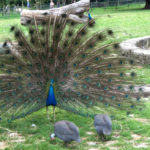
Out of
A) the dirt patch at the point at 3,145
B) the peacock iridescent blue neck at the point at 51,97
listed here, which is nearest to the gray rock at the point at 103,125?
the peacock iridescent blue neck at the point at 51,97

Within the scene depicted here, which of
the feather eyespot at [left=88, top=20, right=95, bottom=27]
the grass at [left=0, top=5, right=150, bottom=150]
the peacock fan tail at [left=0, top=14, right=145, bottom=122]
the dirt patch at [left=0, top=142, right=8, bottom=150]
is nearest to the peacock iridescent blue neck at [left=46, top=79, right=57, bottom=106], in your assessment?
the peacock fan tail at [left=0, top=14, right=145, bottom=122]

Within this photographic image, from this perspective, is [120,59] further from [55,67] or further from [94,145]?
[94,145]

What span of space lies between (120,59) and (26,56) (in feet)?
4.16

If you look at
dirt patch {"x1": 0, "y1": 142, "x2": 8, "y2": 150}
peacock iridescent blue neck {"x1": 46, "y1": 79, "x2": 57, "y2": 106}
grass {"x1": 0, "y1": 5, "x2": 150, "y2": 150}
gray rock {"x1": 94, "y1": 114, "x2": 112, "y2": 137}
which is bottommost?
dirt patch {"x1": 0, "y1": 142, "x2": 8, "y2": 150}

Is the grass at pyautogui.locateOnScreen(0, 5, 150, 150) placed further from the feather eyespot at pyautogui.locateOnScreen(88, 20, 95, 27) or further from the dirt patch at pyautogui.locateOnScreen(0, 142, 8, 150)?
the feather eyespot at pyautogui.locateOnScreen(88, 20, 95, 27)

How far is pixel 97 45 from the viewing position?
4.62 metres

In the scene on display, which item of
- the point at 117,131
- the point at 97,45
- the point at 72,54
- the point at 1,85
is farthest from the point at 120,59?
the point at 1,85

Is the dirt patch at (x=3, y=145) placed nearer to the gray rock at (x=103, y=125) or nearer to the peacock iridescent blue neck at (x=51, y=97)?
the peacock iridescent blue neck at (x=51, y=97)

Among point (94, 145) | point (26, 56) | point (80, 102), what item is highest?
point (26, 56)

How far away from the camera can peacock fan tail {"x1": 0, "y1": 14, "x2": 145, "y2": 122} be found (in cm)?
425

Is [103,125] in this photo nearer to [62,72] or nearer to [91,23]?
[62,72]

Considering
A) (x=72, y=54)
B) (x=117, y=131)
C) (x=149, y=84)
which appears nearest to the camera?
(x=117, y=131)

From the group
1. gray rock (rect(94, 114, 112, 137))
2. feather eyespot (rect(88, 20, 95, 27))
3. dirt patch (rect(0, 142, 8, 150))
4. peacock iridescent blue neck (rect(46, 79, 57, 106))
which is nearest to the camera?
gray rock (rect(94, 114, 112, 137))

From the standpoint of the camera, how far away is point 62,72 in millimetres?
4375
